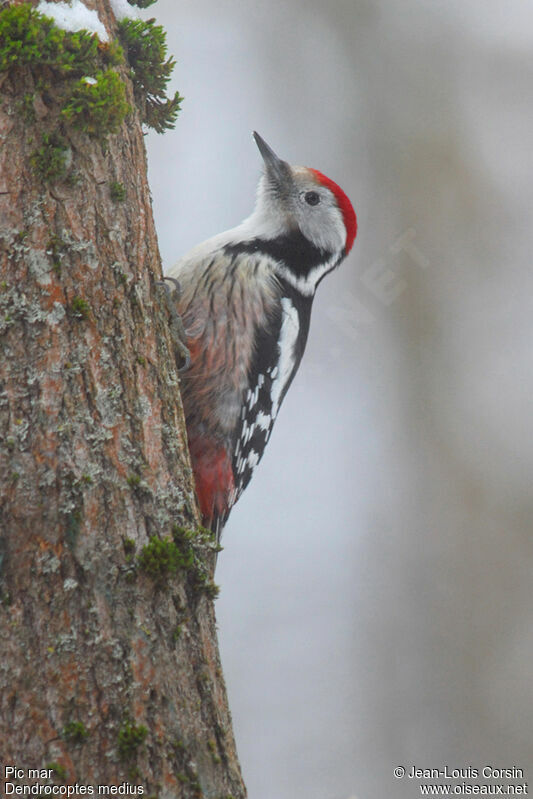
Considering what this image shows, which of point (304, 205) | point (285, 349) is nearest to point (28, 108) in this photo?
point (285, 349)

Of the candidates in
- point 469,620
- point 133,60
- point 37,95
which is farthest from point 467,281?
point 37,95

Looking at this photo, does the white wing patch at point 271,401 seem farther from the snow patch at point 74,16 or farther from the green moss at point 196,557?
the snow patch at point 74,16

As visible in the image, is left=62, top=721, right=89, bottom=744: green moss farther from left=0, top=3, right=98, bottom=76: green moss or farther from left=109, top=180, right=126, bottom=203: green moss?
left=0, top=3, right=98, bottom=76: green moss

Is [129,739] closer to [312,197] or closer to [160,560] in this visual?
[160,560]

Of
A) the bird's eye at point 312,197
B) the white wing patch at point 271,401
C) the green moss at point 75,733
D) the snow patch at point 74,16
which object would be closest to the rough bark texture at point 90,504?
the green moss at point 75,733

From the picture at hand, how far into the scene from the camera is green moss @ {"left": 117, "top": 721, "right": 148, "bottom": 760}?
4.61 ft

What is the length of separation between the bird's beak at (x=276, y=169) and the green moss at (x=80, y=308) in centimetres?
201

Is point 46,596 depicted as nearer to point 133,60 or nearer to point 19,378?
point 19,378

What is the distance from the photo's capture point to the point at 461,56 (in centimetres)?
691

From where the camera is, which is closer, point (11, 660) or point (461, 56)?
point (11, 660)

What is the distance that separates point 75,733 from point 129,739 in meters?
0.09

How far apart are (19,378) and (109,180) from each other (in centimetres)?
56

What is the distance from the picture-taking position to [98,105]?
182 cm

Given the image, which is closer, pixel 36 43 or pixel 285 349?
pixel 36 43
